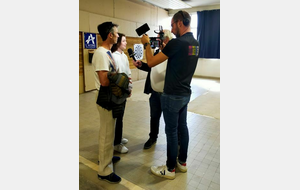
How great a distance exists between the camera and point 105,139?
185 centimetres

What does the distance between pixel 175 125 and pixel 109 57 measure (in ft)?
2.82

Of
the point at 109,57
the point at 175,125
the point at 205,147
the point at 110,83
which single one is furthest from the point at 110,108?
the point at 205,147

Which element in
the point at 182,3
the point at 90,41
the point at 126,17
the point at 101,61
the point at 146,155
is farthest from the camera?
the point at 182,3

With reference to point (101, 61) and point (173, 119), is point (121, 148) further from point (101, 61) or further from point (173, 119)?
point (101, 61)

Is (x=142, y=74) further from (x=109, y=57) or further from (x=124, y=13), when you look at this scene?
(x=109, y=57)

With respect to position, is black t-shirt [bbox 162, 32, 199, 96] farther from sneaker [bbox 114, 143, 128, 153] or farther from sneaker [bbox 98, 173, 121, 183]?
sneaker [bbox 114, 143, 128, 153]

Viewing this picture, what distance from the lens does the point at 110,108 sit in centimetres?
178

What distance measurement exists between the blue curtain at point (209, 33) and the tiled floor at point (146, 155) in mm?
5424

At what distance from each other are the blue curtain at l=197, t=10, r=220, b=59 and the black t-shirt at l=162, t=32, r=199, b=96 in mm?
7634

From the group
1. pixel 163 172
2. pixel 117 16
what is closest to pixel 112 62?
pixel 163 172

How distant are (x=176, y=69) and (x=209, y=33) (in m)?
7.88

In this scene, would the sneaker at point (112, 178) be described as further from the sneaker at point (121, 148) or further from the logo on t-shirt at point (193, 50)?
the logo on t-shirt at point (193, 50)

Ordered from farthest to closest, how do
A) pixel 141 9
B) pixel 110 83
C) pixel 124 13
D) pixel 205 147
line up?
pixel 141 9
pixel 124 13
pixel 205 147
pixel 110 83

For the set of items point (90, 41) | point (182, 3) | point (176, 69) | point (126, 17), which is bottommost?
point (176, 69)
